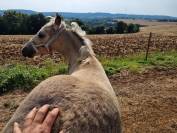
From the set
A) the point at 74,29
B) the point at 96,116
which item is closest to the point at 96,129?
the point at 96,116

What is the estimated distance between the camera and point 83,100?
2.90m

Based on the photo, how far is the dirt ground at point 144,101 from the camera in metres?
7.25

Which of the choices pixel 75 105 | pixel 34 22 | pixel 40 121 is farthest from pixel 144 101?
pixel 34 22

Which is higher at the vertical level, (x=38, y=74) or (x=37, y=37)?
(x=37, y=37)

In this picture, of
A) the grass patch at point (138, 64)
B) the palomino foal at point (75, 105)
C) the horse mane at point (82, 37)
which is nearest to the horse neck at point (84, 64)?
the horse mane at point (82, 37)

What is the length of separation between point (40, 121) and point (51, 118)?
0.11m

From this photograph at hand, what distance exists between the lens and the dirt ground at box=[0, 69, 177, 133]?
7.25 metres

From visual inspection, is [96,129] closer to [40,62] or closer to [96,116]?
[96,116]

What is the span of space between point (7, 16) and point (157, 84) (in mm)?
39604

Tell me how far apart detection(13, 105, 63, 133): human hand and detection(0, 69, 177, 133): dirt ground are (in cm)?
443

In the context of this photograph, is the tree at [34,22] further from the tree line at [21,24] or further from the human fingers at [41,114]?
the human fingers at [41,114]

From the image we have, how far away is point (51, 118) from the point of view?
2.55 meters

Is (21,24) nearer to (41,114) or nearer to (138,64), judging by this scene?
(138,64)

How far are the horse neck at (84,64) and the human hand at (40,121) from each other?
1003 millimetres
